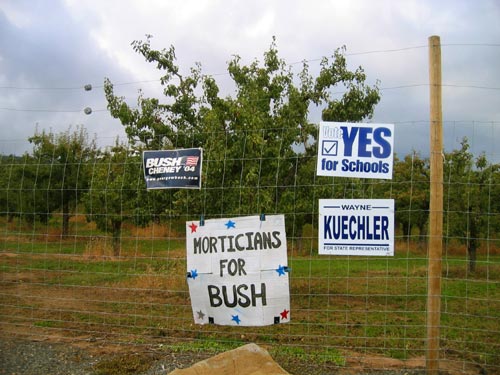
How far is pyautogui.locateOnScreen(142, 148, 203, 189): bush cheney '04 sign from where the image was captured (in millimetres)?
5918

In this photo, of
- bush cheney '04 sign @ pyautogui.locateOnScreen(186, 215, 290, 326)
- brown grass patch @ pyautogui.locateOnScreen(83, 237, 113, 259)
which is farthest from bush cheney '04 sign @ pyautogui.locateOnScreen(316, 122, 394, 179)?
brown grass patch @ pyautogui.locateOnScreen(83, 237, 113, 259)

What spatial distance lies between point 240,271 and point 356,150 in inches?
75.6

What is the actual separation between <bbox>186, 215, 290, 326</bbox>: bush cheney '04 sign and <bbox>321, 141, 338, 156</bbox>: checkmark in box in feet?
3.06

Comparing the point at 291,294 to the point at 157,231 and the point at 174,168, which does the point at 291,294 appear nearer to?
the point at 174,168

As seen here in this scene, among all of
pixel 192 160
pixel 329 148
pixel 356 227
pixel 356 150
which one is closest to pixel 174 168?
pixel 192 160

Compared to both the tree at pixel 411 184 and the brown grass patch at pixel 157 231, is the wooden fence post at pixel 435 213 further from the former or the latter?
the brown grass patch at pixel 157 231

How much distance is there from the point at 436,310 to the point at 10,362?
485cm

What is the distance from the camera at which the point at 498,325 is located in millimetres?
7449

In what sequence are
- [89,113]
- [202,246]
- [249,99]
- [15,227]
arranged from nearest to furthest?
1. [202,246]
2. [89,113]
3. [249,99]
4. [15,227]

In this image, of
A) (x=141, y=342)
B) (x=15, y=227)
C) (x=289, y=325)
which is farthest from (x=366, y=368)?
(x=15, y=227)

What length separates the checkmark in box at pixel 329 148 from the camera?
5445mm

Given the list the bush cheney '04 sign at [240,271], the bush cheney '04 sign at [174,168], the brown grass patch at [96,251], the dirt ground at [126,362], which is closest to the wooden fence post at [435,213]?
the dirt ground at [126,362]

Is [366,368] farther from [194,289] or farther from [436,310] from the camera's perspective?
[194,289]

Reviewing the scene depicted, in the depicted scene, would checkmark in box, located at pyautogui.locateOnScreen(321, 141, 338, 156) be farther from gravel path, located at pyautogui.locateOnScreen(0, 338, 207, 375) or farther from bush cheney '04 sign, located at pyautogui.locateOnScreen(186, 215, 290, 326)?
gravel path, located at pyautogui.locateOnScreen(0, 338, 207, 375)
